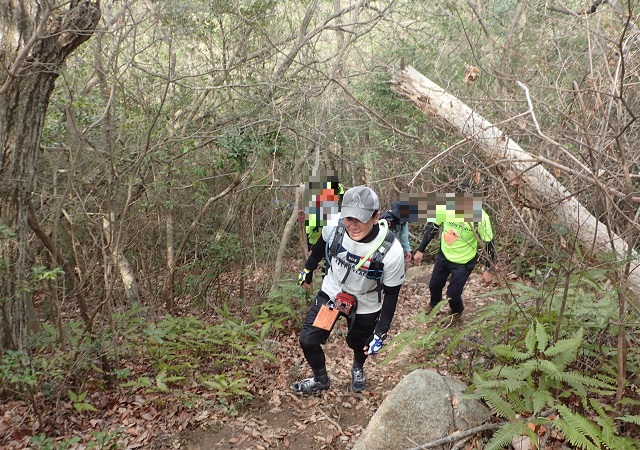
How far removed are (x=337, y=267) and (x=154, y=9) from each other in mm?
5355

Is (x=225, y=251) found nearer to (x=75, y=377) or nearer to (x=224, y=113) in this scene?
(x=224, y=113)

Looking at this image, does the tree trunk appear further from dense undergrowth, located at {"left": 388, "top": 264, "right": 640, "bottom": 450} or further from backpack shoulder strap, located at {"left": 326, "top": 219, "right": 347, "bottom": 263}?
dense undergrowth, located at {"left": 388, "top": 264, "right": 640, "bottom": 450}

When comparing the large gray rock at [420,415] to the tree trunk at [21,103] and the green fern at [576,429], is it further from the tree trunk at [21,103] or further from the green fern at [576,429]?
→ the tree trunk at [21,103]

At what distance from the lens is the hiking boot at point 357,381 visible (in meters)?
4.87

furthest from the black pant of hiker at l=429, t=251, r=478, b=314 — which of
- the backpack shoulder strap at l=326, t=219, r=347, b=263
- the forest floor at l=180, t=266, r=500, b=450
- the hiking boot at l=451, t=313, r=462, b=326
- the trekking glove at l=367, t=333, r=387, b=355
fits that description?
the backpack shoulder strap at l=326, t=219, r=347, b=263

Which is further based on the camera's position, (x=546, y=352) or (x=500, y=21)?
(x=500, y=21)

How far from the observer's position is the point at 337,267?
433cm

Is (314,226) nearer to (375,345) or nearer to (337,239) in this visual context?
(337,239)

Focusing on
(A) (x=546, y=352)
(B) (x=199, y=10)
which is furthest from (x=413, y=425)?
(B) (x=199, y=10)

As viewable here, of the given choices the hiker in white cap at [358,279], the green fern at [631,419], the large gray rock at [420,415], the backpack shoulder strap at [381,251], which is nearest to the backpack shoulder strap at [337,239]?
the hiker in white cap at [358,279]

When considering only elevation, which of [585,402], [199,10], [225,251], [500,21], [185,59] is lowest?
[225,251]

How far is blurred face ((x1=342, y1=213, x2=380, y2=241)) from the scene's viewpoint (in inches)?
156

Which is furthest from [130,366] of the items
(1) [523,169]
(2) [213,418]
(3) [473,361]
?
(1) [523,169]

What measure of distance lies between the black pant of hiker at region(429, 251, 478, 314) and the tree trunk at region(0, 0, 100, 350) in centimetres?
494
